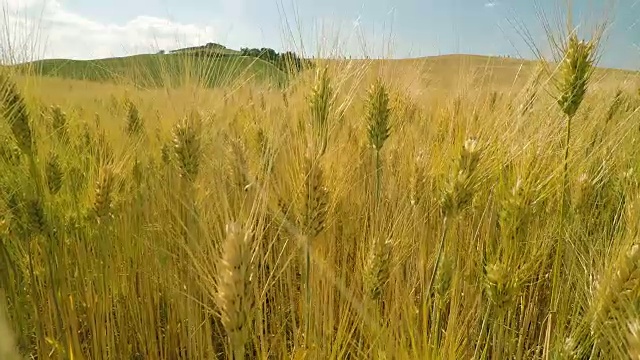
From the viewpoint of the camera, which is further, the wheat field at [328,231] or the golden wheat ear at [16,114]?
the golden wheat ear at [16,114]

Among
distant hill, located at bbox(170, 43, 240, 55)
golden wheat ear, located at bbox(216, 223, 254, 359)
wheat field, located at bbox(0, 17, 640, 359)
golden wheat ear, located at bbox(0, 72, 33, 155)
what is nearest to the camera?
golden wheat ear, located at bbox(216, 223, 254, 359)

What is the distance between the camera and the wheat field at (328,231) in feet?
3.69

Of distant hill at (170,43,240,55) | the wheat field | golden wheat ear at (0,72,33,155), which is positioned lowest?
the wheat field

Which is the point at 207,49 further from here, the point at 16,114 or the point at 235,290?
the point at 235,290

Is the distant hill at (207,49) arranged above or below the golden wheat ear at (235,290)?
above

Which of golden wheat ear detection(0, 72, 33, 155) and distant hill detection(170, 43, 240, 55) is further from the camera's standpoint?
distant hill detection(170, 43, 240, 55)

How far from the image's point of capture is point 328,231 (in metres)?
1.63

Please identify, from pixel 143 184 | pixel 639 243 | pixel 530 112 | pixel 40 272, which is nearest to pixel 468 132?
pixel 530 112

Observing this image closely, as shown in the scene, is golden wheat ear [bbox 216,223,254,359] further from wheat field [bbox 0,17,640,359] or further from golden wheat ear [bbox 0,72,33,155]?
golden wheat ear [bbox 0,72,33,155]

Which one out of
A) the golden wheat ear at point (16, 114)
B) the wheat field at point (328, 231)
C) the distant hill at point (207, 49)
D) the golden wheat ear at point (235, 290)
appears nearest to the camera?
the golden wheat ear at point (235, 290)

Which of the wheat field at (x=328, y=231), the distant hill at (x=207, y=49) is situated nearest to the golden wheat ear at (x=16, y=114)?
the wheat field at (x=328, y=231)

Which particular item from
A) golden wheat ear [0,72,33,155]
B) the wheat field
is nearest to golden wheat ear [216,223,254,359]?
the wheat field

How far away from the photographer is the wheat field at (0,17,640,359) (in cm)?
112

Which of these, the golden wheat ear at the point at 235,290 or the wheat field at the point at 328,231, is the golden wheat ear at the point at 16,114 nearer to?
the wheat field at the point at 328,231
